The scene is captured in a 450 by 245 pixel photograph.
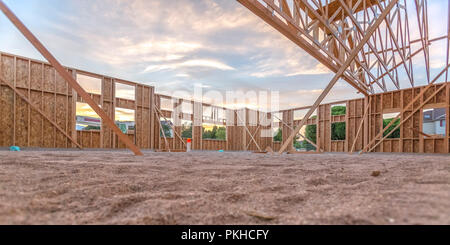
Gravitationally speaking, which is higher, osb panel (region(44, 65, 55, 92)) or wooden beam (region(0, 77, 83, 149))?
osb panel (region(44, 65, 55, 92))

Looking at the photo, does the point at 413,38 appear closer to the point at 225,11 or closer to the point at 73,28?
the point at 225,11

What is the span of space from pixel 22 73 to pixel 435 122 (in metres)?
40.9

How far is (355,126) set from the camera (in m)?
15.2

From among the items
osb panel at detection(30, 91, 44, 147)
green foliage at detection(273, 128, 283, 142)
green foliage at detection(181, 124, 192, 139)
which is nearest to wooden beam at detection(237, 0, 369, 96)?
osb panel at detection(30, 91, 44, 147)

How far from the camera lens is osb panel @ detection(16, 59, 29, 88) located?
9.48 m

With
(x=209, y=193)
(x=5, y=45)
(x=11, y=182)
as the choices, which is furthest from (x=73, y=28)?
(x=209, y=193)

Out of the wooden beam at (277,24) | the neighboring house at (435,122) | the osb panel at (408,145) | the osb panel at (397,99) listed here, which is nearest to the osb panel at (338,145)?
the osb panel at (397,99)

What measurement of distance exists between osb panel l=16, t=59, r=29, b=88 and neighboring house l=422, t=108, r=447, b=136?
128 feet

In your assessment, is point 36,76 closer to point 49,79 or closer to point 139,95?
point 49,79

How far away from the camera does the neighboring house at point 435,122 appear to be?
2827cm

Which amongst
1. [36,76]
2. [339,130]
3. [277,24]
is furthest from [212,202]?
[339,130]

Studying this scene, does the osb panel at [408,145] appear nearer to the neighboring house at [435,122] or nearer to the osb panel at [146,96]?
the osb panel at [146,96]

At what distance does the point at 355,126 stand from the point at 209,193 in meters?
16.4

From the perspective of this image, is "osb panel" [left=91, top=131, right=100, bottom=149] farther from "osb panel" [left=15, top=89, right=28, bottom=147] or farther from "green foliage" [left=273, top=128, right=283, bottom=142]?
"green foliage" [left=273, top=128, right=283, bottom=142]
